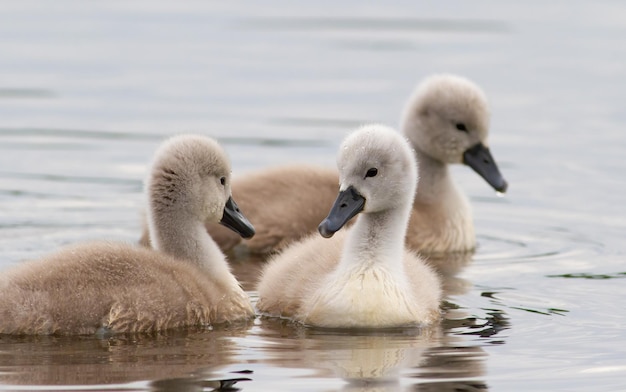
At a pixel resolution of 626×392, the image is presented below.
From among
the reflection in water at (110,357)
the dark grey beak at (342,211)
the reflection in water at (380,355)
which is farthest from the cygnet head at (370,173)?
the reflection in water at (110,357)

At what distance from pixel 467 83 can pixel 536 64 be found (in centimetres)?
684

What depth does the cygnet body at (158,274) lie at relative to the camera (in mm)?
9141

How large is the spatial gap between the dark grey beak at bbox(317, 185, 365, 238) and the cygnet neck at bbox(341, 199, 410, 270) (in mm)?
152

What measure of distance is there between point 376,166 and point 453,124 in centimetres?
328

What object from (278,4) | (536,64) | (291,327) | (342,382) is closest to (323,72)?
(536,64)

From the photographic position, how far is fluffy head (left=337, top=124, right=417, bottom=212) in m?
9.80

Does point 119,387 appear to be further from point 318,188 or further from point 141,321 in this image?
point 318,188

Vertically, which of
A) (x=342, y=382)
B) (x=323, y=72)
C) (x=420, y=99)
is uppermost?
(x=323, y=72)

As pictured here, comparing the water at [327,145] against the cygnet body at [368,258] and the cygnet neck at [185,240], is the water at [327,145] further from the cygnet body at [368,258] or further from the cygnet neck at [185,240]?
the cygnet neck at [185,240]

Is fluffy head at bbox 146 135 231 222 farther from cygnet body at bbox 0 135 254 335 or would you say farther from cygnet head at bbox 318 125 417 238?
cygnet head at bbox 318 125 417 238

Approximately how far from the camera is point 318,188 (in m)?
12.3

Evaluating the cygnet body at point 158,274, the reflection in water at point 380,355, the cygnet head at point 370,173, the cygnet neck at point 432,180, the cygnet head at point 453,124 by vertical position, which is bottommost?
the reflection in water at point 380,355

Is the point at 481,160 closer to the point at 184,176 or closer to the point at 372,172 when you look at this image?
the point at 372,172

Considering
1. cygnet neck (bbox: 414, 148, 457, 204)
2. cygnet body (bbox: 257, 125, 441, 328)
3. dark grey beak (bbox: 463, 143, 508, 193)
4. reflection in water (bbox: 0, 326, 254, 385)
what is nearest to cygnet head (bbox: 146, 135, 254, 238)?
cygnet body (bbox: 257, 125, 441, 328)
